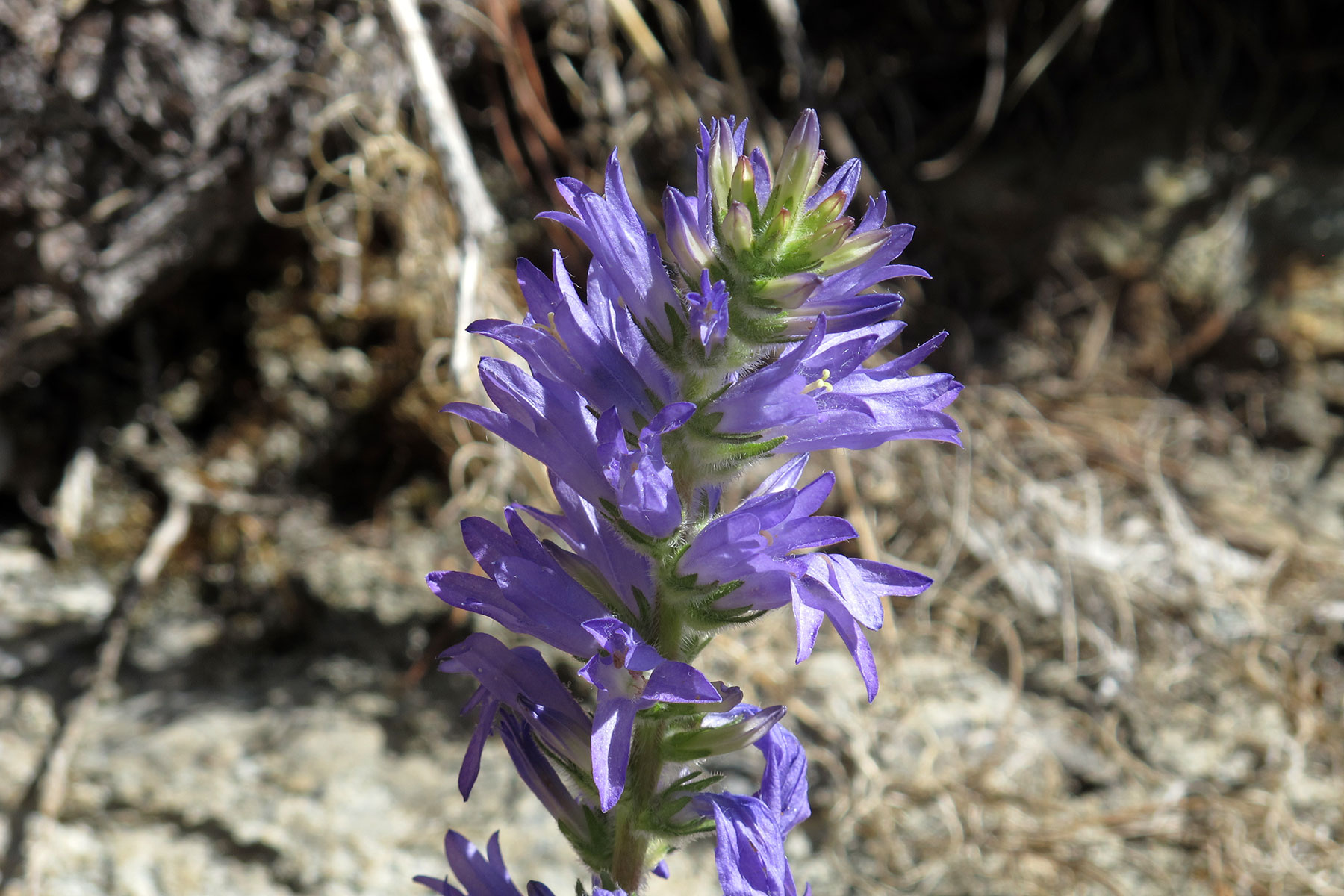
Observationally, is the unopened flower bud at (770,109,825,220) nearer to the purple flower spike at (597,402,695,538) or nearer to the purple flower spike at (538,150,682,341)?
the purple flower spike at (538,150,682,341)

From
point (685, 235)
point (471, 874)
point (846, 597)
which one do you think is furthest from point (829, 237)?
point (471, 874)

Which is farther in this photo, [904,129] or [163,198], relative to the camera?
[904,129]

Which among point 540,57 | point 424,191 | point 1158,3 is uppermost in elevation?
point 540,57

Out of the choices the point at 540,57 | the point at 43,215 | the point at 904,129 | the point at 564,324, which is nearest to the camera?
the point at 564,324

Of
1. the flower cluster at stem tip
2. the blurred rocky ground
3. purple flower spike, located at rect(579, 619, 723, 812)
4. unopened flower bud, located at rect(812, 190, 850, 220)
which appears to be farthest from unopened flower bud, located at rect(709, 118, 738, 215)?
Result: the blurred rocky ground

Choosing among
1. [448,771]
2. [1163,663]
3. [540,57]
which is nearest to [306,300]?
[540,57]

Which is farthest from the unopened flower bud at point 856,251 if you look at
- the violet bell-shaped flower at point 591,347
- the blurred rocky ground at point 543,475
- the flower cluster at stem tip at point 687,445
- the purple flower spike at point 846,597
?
the blurred rocky ground at point 543,475

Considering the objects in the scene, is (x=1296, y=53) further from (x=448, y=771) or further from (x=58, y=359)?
(x=58, y=359)

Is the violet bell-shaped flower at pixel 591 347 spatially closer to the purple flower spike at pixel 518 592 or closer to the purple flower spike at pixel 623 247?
the purple flower spike at pixel 623 247
